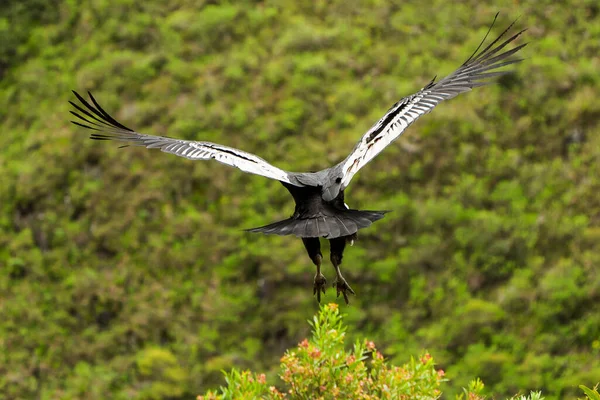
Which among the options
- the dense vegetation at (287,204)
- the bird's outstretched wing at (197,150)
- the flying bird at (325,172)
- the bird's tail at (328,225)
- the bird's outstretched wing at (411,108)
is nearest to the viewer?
the bird's tail at (328,225)

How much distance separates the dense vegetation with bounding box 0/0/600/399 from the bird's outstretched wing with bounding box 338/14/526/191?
25.7 ft

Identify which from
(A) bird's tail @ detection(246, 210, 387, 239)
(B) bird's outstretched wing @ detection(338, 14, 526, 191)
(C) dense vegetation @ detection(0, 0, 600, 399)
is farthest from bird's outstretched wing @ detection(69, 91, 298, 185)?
(C) dense vegetation @ detection(0, 0, 600, 399)

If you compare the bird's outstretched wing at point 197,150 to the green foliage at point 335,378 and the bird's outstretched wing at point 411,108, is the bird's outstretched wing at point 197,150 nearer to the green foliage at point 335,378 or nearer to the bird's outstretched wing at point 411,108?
the bird's outstretched wing at point 411,108

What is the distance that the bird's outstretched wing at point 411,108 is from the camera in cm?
734

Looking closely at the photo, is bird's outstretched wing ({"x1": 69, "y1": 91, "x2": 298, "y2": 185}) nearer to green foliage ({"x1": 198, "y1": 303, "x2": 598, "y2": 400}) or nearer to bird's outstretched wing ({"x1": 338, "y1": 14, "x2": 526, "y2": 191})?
bird's outstretched wing ({"x1": 338, "y1": 14, "x2": 526, "y2": 191})

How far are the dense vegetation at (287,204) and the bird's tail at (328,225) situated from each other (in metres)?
8.97

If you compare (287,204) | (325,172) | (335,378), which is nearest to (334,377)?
(335,378)

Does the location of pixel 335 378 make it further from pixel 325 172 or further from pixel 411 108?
pixel 411 108

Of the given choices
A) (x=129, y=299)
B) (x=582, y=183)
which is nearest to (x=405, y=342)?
(x=582, y=183)

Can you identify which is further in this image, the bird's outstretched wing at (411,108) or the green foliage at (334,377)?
the bird's outstretched wing at (411,108)

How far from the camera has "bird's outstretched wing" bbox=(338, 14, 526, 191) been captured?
7.34 m

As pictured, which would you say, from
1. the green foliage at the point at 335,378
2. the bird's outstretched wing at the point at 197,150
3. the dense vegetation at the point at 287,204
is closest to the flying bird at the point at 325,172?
the bird's outstretched wing at the point at 197,150

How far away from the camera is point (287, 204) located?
17594 millimetres

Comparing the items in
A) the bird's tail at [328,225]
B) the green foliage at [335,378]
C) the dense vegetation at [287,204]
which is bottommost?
the green foliage at [335,378]
